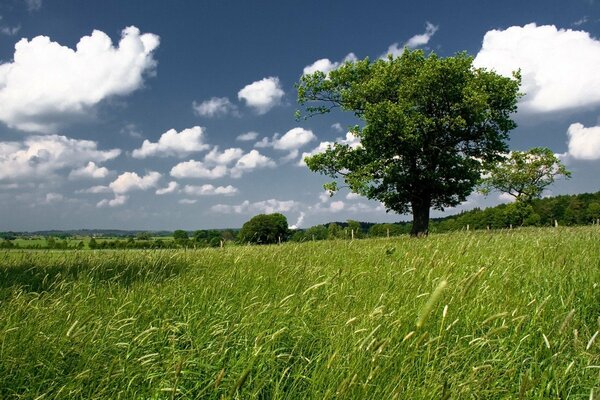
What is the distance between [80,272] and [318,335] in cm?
560

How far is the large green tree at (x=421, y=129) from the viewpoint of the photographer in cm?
2547

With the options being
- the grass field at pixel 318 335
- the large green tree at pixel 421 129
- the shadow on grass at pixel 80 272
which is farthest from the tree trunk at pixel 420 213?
the shadow on grass at pixel 80 272

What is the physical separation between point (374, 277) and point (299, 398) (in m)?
3.32

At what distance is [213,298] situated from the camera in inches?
197

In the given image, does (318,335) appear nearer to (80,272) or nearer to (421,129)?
(80,272)

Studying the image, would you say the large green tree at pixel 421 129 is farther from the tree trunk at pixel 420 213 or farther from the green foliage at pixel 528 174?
the green foliage at pixel 528 174

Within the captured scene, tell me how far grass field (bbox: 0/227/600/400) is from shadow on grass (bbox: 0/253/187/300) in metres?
0.11

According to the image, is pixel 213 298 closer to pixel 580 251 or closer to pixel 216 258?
pixel 216 258

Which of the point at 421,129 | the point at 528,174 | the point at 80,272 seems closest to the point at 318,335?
the point at 80,272

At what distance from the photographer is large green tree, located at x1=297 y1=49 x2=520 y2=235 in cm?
2547

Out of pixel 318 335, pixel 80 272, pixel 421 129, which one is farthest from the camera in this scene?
pixel 421 129

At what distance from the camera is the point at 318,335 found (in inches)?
156

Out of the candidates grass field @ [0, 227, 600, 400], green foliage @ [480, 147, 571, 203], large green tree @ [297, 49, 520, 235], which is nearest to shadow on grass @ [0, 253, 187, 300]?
grass field @ [0, 227, 600, 400]

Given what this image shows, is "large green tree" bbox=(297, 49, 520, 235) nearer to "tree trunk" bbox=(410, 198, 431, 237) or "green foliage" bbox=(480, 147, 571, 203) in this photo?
"tree trunk" bbox=(410, 198, 431, 237)
